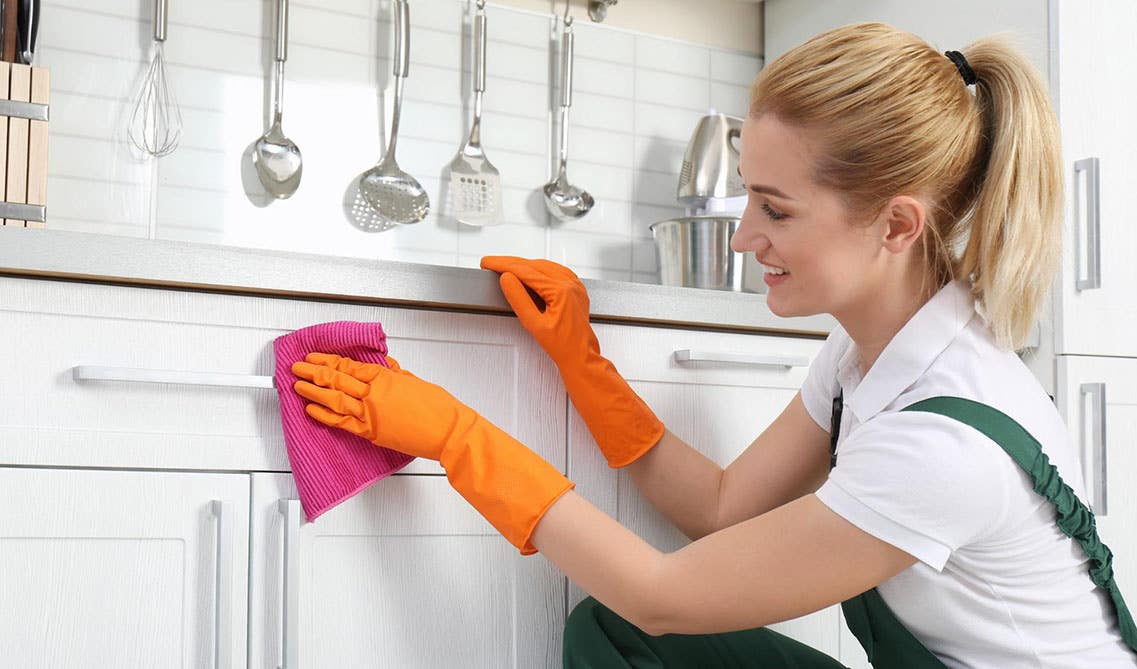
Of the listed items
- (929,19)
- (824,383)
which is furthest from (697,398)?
(929,19)

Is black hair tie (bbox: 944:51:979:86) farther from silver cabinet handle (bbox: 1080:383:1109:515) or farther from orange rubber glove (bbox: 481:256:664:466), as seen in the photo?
silver cabinet handle (bbox: 1080:383:1109:515)

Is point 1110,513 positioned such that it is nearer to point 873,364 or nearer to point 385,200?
point 873,364

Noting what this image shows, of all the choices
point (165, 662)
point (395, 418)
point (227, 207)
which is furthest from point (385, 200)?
point (165, 662)

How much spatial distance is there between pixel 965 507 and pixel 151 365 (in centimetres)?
82

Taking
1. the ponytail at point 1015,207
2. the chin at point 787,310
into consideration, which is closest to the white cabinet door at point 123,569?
the chin at point 787,310

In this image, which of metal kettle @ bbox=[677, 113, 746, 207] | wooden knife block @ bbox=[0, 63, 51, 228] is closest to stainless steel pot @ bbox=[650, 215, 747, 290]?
metal kettle @ bbox=[677, 113, 746, 207]

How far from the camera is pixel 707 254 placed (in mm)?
1887

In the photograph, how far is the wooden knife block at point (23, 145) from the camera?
1.54 metres

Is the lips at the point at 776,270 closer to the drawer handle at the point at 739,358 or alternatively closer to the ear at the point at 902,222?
the ear at the point at 902,222

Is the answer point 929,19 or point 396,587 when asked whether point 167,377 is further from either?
point 929,19

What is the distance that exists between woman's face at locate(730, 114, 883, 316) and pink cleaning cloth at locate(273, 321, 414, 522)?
1.42ft

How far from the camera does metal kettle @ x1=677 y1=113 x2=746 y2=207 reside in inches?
80.7

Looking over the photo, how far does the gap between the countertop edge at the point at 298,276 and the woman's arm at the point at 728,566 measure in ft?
0.99

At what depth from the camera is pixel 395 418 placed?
1.19m
